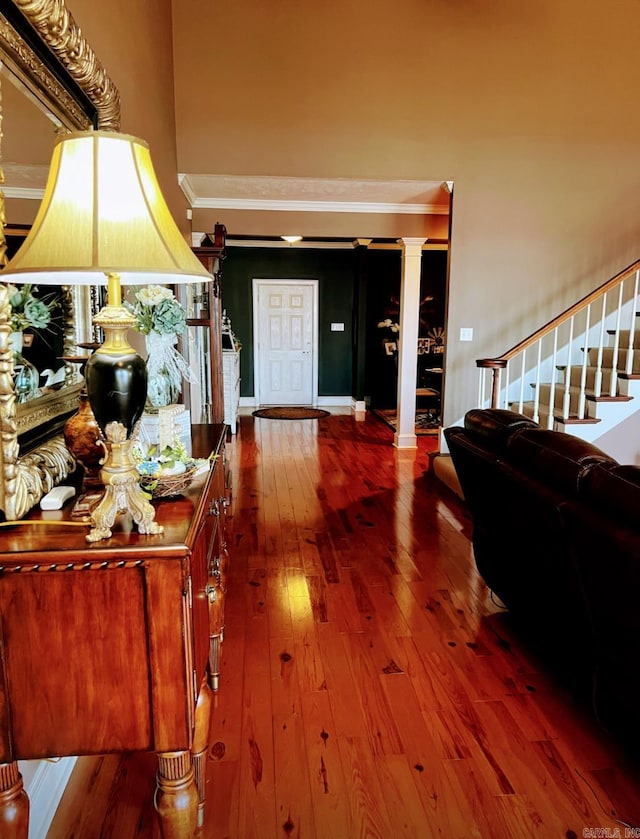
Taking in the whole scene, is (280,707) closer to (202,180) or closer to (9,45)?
(9,45)

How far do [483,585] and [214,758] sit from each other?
1.78 m

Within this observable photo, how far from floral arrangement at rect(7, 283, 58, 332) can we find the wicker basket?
0.50 metres

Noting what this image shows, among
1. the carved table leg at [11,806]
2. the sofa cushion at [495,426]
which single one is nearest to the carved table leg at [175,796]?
the carved table leg at [11,806]

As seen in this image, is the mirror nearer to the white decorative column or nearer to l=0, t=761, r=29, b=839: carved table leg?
l=0, t=761, r=29, b=839: carved table leg

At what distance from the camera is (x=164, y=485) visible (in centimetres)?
141

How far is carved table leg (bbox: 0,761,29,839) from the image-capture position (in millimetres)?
1197

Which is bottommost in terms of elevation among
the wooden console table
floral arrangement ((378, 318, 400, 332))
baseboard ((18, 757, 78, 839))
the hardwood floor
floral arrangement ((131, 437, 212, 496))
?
the hardwood floor

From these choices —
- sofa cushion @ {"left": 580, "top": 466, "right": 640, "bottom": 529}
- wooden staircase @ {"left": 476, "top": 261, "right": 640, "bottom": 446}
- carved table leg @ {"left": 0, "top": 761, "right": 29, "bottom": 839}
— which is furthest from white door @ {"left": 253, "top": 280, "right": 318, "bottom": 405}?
carved table leg @ {"left": 0, "top": 761, "right": 29, "bottom": 839}

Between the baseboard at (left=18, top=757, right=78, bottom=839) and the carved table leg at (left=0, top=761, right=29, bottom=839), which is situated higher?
the carved table leg at (left=0, top=761, right=29, bottom=839)

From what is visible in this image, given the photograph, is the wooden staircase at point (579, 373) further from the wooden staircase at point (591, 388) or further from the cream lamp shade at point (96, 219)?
the cream lamp shade at point (96, 219)

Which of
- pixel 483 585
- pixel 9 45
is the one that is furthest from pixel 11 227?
pixel 483 585

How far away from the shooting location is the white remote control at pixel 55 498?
136 cm

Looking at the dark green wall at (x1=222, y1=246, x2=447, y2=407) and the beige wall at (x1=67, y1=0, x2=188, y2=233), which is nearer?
the beige wall at (x1=67, y1=0, x2=188, y2=233)

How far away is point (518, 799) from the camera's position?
1702 mm
